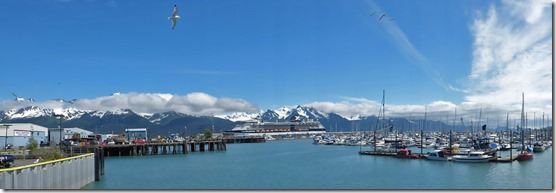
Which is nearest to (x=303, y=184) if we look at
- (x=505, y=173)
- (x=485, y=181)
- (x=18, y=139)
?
(x=485, y=181)

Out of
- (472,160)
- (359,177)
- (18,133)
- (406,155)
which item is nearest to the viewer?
(359,177)

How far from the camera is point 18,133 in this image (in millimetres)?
69000

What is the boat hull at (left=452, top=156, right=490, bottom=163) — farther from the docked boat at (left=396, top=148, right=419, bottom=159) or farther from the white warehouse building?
the white warehouse building

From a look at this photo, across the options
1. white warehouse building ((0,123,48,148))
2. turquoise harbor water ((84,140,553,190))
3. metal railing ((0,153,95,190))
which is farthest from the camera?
white warehouse building ((0,123,48,148))

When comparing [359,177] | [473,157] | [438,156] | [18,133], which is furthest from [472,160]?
[18,133]

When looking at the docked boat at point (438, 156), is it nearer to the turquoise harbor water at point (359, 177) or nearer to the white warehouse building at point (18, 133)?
the turquoise harbor water at point (359, 177)

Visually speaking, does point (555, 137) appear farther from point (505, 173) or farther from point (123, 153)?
point (123, 153)

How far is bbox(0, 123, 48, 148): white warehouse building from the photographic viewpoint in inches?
2574

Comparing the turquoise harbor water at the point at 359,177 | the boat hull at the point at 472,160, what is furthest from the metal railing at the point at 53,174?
the boat hull at the point at 472,160

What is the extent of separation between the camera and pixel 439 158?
5628cm

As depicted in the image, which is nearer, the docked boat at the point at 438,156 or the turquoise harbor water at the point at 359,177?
the turquoise harbor water at the point at 359,177

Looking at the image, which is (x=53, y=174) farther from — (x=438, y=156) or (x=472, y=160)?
(x=438, y=156)

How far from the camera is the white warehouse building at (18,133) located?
6538 cm

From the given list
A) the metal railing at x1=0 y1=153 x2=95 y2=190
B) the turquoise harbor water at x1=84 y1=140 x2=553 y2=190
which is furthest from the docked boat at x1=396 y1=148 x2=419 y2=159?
the metal railing at x1=0 y1=153 x2=95 y2=190
